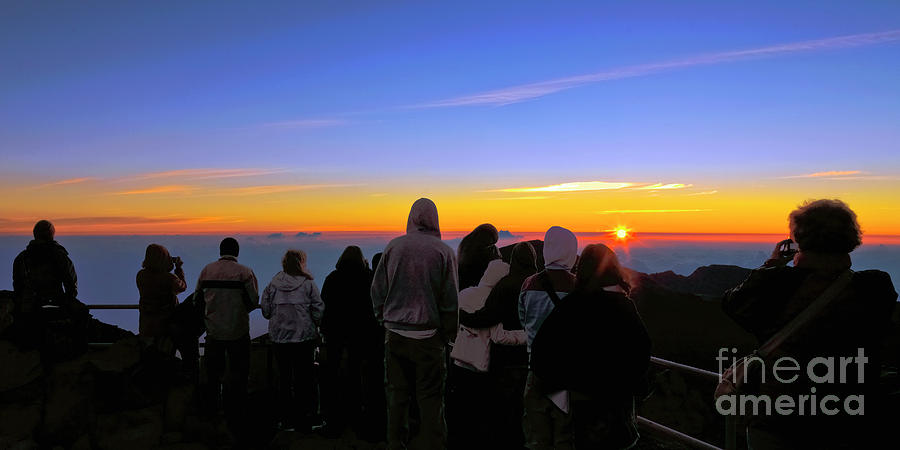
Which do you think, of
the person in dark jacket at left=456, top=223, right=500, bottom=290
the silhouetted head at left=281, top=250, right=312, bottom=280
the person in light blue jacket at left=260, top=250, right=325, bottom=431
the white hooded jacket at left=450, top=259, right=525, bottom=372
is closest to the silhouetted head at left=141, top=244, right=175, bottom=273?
the person in light blue jacket at left=260, top=250, right=325, bottom=431

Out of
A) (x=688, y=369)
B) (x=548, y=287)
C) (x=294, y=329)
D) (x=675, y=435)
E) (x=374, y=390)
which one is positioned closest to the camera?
(x=548, y=287)

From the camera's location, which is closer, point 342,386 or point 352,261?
point 352,261

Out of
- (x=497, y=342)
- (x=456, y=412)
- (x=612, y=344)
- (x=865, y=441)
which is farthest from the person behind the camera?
(x=456, y=412)

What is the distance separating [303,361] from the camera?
6559 mm

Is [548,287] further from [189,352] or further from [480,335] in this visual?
[189,352]

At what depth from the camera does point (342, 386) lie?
6.49m

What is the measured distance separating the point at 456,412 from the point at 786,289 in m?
3.28

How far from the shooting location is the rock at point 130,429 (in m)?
6.91

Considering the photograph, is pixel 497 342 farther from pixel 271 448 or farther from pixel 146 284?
pixel 146 284

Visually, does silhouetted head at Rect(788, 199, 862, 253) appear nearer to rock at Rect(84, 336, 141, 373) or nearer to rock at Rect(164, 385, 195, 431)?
rock at Rect(164, 385, 195, 431)

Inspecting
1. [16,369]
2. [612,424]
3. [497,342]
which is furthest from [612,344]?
[16,369]

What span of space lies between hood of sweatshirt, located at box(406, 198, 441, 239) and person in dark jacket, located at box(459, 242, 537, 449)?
0.66m

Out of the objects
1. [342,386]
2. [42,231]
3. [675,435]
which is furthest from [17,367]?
[675,435]

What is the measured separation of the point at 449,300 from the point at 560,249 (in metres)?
1.12
